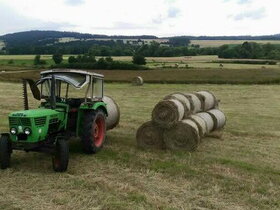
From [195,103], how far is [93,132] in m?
3.50

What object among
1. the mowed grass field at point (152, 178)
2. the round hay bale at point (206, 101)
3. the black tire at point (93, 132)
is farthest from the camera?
the round hay bale at point (206, 101)

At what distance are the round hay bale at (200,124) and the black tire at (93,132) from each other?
236 centimetres

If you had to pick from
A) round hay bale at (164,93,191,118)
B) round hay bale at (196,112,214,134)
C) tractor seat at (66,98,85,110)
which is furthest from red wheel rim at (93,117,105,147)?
round hay bale at (196,112,214,134)

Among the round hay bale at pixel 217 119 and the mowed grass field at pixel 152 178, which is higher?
the round hay bale at pixel 217 119

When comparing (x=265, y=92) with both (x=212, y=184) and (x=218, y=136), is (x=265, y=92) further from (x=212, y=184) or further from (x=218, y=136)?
(x=212, y=184)

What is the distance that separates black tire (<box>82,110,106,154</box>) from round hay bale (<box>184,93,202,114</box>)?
2.68 m

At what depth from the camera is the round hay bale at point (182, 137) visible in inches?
407

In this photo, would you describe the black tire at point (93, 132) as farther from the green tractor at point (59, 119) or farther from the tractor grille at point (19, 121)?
the tractor grille at point (19, 121)

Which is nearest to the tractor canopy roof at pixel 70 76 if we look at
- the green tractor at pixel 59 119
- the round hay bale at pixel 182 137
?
the green tractor at pixel 59 119

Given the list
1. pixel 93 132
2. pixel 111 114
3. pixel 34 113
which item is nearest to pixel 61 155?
pixel 34 113

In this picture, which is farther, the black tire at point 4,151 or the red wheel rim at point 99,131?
the red wheel rim at point 99,131

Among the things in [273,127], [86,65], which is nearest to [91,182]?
[273,127]

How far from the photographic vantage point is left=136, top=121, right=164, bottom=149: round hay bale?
1070 centimetres

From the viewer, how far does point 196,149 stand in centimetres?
1056
